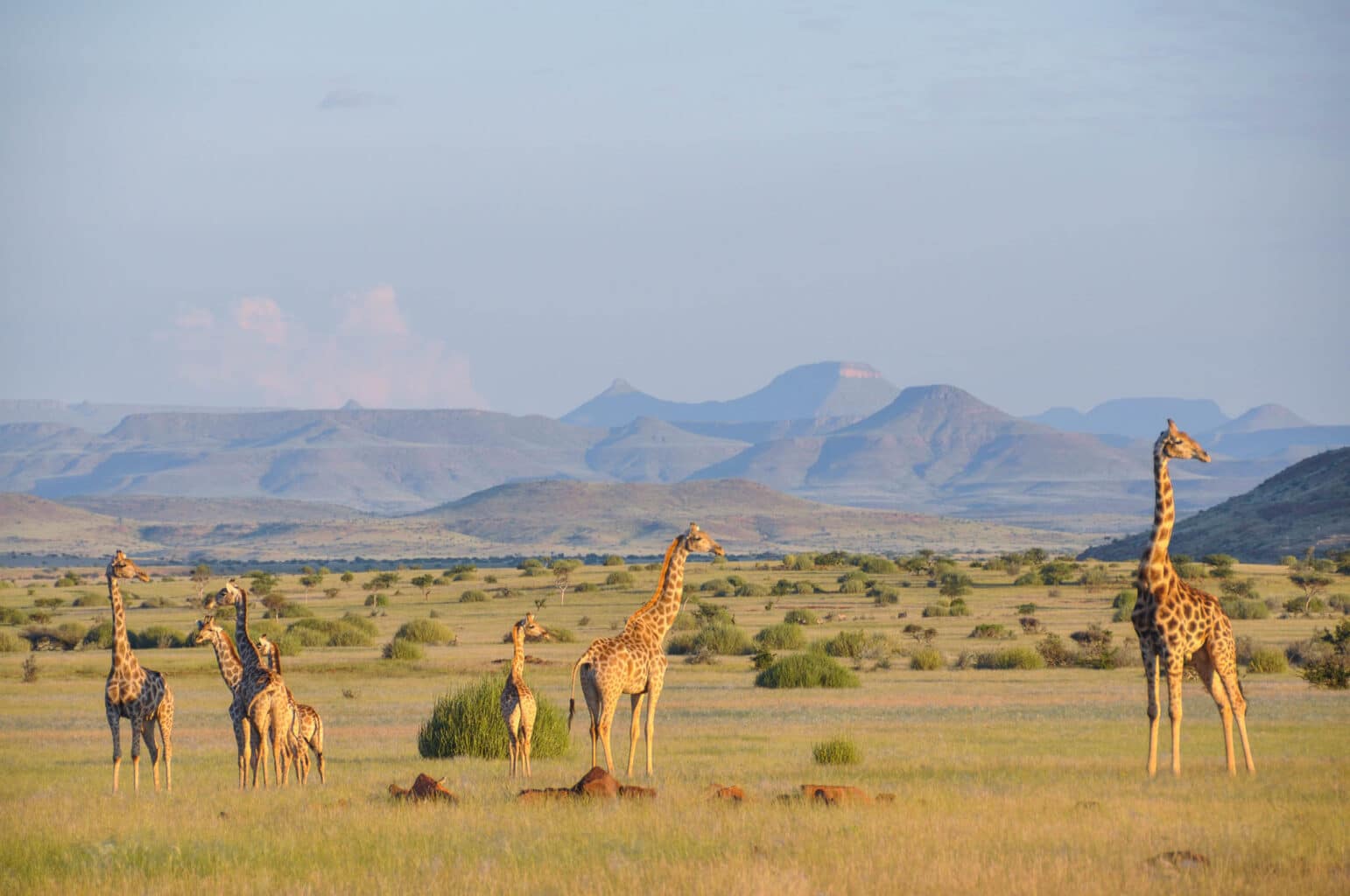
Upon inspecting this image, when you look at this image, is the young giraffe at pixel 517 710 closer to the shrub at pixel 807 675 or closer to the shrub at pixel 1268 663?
the shrub at pixel 807 675

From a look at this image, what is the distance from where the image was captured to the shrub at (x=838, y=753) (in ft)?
62.3

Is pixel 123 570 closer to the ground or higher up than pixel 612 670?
higher up

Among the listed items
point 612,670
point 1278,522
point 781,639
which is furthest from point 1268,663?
point 1278,522

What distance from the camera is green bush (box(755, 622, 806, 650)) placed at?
4344 cm

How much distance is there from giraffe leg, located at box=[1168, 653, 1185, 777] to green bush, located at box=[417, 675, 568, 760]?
8.27m

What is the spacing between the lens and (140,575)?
17188 millimetres

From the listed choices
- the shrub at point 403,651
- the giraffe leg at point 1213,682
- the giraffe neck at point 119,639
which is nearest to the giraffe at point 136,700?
the giraffe neck at point 119,639

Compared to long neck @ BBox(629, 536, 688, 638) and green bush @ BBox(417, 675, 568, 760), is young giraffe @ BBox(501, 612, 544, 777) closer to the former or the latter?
long neck @ BBox(629, 536, 688, 638)

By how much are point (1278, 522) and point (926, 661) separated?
2887 inches

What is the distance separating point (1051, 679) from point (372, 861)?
75.3 feet

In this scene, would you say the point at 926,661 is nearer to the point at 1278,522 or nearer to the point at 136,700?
→ the point at 136,700

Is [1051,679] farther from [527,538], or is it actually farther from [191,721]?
[527,538]

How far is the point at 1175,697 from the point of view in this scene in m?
15.5

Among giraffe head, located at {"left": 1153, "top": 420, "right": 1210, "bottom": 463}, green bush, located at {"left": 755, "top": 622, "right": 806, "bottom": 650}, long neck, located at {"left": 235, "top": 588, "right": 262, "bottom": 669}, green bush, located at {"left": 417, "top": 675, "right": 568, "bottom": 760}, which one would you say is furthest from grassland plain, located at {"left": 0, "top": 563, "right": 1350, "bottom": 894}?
green bush, located at {"left": 755, "top": 622, "right": 806, "bottom": 650}
